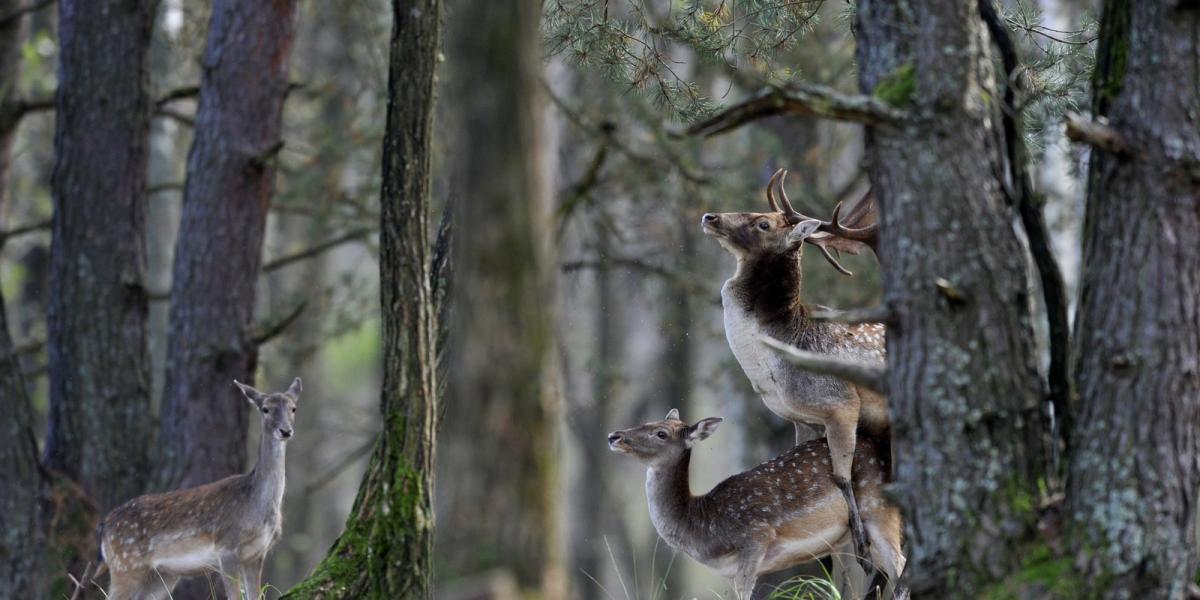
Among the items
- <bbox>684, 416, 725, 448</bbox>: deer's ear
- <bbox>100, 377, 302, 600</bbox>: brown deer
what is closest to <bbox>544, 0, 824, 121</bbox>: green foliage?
<bbox>684, 416, 725, 448</bbox>: deer's ear

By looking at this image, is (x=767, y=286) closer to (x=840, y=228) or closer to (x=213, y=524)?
(x=840, y=228)

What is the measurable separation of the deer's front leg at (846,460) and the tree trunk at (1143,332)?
2439 millimetres

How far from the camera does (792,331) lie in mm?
7270

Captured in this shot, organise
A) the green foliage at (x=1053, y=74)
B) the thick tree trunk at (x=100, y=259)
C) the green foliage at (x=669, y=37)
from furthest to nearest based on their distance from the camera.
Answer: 1. the thick tree trunk at (x=100, y=259)
2. the green foliage at (x=669, y=37)
3. the green foliage at (x=1053, y=74)

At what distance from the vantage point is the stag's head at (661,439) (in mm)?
7711

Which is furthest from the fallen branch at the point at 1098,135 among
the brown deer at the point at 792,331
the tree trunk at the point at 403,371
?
the tree trunk at the point at 403,371

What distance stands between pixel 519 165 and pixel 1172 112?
219 centimetres

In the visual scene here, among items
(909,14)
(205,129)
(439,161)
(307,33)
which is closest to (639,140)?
(439,161)

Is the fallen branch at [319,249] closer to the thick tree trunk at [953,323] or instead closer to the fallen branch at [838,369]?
the fallen branch at [838,369]

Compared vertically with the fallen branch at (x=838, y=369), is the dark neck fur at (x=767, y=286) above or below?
above

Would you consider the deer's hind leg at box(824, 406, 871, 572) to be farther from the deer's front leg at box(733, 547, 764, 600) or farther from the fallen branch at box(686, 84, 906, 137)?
the fallen branch at box(686, 84, 906, 137)

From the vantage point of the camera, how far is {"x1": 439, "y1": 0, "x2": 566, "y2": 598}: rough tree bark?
4336 millimetres

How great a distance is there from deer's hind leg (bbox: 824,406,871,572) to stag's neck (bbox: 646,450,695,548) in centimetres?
93

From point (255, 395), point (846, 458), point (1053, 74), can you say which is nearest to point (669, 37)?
point (1053, 74)
